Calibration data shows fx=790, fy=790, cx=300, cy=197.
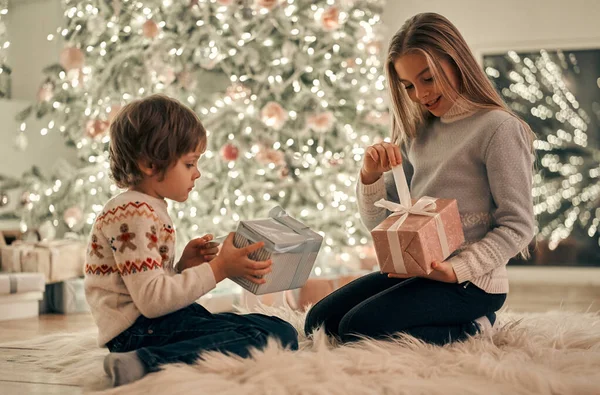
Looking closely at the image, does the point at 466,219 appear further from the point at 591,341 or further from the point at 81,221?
the point at 81,221

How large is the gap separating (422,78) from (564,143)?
10.6 ft

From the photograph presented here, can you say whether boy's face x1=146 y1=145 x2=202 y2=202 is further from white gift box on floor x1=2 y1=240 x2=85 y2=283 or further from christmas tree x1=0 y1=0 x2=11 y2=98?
christmas tree x1=0 y1=0 x2=11 y2=98

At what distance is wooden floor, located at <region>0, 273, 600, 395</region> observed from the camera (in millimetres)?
1736

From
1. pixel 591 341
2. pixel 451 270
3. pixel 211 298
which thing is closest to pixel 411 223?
pixel 451 270

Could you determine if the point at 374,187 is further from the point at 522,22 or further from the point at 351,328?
the point at 522,22

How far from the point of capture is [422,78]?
1.98m

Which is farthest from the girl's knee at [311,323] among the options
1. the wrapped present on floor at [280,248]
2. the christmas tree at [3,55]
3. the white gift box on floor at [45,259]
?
the christmas tree at [3,55]

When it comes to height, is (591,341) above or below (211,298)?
above

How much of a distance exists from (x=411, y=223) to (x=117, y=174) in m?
0.67

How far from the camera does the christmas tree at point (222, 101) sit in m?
3.59

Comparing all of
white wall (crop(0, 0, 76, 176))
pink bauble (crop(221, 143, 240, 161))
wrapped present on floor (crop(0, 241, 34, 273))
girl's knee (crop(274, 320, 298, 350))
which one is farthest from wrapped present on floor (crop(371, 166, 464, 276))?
white wall (crop(0, 0, 76, 176))

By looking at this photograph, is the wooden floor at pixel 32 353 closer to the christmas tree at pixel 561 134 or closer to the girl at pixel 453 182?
the girl at pixel 453 182

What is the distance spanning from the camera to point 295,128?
12.1ft

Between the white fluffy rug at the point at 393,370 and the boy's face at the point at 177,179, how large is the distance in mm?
378
